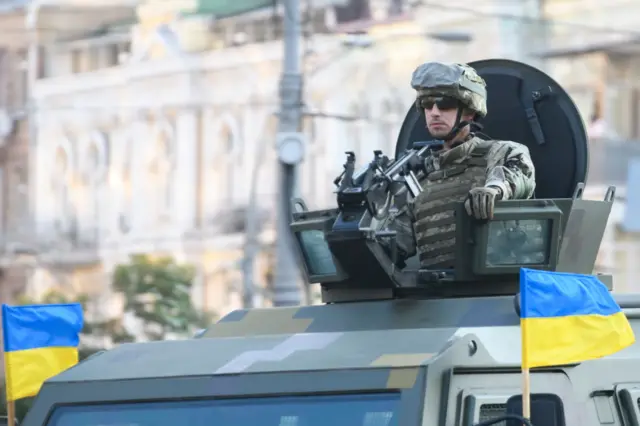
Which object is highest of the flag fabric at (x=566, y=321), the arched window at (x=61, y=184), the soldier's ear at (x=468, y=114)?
the soldier's ear at (x=468, y=114)

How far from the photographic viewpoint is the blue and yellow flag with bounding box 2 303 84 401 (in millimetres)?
8234

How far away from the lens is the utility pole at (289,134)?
21422mm

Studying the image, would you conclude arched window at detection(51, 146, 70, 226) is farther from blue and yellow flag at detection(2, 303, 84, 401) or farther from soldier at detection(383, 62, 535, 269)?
soldier at detection(383, 62, 535, 269)

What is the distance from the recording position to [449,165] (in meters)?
8.26

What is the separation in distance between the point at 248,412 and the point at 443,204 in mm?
1447

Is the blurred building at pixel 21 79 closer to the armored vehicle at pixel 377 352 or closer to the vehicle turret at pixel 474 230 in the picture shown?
the vehicle turret at pixel 474 230

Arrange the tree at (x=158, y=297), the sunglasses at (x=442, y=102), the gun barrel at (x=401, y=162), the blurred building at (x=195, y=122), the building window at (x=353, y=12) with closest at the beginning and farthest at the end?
1. the gun barrel at (x=401, y=162)
2. the sunglasses at (x=442, y=102)
3. the tree at (x=158, y=297)
4. the blurred building at (x=195, y=122)
5. the building window at (x=353, y=12)

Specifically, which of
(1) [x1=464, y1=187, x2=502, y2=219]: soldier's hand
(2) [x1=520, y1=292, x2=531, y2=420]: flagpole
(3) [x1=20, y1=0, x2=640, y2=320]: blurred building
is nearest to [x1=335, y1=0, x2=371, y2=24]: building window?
(3) [x1=20, y1=0, x2=640, y2=320]: blurred building

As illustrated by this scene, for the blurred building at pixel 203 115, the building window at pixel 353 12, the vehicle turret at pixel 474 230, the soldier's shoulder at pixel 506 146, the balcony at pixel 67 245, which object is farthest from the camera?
the balcony at pixel 67 245

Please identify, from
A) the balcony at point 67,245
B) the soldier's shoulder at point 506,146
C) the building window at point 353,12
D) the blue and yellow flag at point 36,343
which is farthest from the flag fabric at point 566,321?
the balcony at point 67,245

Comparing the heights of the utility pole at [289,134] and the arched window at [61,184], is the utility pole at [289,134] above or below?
above

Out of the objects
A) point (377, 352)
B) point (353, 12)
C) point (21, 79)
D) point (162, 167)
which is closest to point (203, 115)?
point (162, 167)

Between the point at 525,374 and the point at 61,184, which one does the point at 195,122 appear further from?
the point at 525,374

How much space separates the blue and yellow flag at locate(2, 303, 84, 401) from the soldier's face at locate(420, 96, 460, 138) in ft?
5.65
